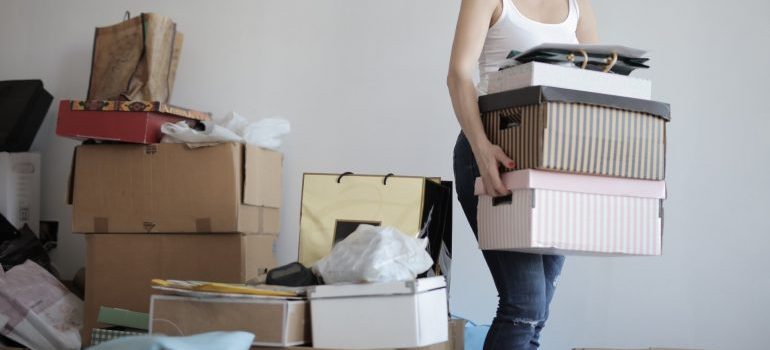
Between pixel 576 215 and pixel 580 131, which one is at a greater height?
pixel 580 131

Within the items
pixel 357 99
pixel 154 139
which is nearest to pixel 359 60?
pixel 357 99

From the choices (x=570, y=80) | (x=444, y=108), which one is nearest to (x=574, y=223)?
(x=570, y=80)

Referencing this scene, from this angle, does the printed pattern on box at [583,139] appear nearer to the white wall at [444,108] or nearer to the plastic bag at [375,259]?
the plastic bag at [375,259]

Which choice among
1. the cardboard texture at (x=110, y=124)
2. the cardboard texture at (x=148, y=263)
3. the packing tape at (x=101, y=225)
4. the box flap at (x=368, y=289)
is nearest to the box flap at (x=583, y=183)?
the box flap at (x=368, y=289)

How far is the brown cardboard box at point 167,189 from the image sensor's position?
252 cm

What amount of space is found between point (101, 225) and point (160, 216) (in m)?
0.21

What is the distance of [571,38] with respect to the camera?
1.64 meters

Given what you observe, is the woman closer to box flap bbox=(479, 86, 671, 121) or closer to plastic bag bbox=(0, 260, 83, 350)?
box flap bbox=(479, 86, 671, 121)

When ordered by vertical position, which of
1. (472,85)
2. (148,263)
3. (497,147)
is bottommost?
(148,263)

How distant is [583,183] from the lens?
144cm

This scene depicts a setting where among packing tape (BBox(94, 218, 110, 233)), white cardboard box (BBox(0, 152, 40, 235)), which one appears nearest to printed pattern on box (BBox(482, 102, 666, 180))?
packing tape (BBox(94, 218, 110, 233))

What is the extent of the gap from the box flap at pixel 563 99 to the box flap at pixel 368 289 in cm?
35

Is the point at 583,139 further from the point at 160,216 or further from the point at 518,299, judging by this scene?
the point at 160,216

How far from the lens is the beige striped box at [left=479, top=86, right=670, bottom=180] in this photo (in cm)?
140
